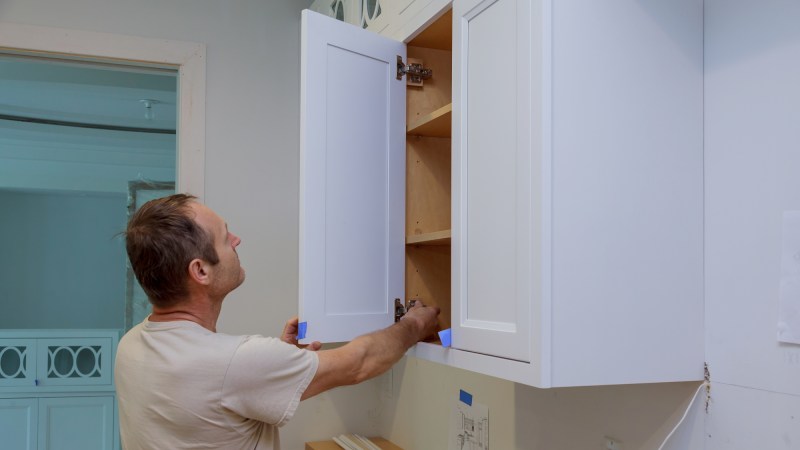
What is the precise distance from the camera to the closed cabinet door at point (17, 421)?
3.45 m

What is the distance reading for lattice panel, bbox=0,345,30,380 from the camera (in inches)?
133

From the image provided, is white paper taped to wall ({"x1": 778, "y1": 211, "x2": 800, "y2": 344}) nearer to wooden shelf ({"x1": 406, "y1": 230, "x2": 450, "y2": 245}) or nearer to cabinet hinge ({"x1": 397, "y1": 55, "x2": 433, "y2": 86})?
wooden shelf ({"x1": 406, "y1": 230, "x2": 450, "y2": 245})

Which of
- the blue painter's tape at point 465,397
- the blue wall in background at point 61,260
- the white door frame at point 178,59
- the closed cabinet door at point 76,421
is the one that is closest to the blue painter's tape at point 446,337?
the blue painter's tape at point 465,397

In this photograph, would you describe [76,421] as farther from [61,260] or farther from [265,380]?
[265,380]

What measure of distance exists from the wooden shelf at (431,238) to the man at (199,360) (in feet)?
0.89

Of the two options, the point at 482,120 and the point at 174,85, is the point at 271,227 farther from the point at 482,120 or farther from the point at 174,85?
the point at 482,120

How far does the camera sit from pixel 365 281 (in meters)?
1.84

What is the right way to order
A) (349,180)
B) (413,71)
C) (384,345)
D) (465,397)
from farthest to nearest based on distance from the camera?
(465,397)
(413,71)
(349,180)
(384,345)

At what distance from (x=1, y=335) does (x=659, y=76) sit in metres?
3.08

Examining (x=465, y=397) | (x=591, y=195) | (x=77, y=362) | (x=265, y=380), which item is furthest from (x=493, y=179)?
(x=77, y=362)

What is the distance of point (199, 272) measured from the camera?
5.30ft

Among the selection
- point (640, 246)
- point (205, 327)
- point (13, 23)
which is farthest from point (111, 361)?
point (640, 246)

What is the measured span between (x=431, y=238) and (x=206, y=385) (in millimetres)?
614

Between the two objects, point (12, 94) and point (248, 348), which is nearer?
point (248, 348)
